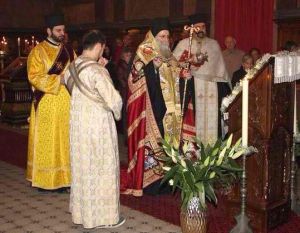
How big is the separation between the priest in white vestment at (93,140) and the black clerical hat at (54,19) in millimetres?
1305

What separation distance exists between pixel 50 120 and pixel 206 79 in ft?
5.97

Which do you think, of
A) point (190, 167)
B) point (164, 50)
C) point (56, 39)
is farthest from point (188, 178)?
point (56, 39)

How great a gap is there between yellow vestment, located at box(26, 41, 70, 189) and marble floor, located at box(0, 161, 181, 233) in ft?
0.64

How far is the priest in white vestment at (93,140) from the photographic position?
4062 millimetres

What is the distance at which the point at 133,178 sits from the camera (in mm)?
5289

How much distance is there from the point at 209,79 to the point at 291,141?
155 cm

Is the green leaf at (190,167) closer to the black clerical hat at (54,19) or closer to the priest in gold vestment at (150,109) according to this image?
the priest in gold vestment at (150,109)

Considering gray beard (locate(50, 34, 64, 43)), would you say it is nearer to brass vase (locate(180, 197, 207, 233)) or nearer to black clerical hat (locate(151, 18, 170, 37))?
black clerical hat (locate(151, 18, 170, 37))

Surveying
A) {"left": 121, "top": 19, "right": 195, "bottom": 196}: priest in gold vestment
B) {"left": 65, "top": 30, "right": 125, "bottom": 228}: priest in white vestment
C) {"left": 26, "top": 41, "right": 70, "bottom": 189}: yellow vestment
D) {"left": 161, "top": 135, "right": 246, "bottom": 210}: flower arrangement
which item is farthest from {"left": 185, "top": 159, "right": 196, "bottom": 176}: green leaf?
{"left": 26, "top": 41, "right": 70, "bottom": 189}: yellow vestment

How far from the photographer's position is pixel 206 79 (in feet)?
18.6

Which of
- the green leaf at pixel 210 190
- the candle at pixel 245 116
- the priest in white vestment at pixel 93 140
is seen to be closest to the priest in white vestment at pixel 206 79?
the priest in white vestment at pixel 93 140

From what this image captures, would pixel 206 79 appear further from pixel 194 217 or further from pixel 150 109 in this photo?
pixel 194 217

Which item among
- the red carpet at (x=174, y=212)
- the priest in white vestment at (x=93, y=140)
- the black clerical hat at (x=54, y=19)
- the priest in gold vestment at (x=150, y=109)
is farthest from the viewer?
the black clerical hat at (x=54, y=19)

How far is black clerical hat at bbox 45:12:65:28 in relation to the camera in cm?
532
